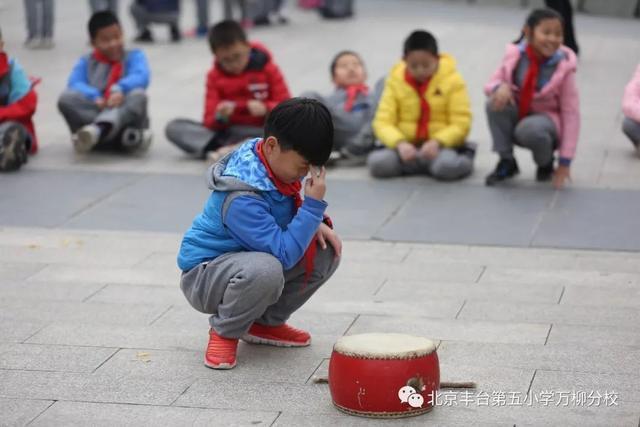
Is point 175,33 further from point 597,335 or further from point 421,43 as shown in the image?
point 597,335

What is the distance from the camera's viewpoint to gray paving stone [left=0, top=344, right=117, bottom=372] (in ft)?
14.1

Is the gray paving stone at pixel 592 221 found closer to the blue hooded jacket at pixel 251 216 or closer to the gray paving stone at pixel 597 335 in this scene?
the gray paving stone at pixel 597 335

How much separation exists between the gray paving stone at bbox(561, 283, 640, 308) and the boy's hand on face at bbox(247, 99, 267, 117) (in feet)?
10.7

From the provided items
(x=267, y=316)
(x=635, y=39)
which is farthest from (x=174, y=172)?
(x=635, y=39)

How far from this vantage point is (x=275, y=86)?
8.14 m

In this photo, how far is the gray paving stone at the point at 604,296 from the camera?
5.09 m

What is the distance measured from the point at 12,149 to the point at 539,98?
3370mm

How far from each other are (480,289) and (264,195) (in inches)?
60.9

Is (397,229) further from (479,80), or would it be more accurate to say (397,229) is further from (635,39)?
(635,39)

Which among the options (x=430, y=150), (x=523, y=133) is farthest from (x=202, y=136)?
(x=523, y=133)

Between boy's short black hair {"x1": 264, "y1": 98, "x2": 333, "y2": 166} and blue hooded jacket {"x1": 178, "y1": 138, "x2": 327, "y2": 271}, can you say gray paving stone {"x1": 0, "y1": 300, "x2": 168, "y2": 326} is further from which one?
boy's short black hair {"x1": 264, "y1": 98, "x2": 333, "y2": 166}

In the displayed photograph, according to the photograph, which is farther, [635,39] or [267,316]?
[635,39]

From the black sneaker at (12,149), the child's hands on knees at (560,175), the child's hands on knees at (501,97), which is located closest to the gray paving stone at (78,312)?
the black sneaker at (12,149)

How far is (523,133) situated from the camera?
7.29m
